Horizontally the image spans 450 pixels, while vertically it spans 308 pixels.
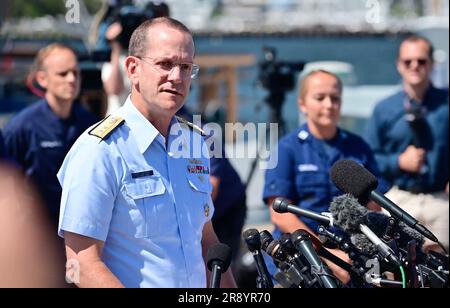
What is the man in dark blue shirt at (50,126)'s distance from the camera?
14.8 feet

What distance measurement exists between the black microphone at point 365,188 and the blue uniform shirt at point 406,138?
7.92ft

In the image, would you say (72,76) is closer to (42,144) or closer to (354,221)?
(42,144)

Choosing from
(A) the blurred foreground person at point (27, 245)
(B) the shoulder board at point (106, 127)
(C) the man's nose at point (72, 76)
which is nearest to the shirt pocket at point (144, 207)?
(B) the shoulder board at point (106, 127)

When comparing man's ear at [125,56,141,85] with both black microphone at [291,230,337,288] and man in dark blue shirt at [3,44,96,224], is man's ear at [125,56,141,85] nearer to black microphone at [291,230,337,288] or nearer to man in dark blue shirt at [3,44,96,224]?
black microphone at [291,230,337,288]

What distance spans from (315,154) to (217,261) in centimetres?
Result: 168

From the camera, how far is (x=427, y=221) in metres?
4.85

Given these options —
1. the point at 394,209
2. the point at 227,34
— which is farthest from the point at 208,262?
the point at 227,34

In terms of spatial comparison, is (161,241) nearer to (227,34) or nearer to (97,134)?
(97,134)

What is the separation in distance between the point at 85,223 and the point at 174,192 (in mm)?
325

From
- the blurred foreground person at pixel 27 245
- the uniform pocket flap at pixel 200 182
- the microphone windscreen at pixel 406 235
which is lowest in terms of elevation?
the blurred foreground person at pixel 27 245

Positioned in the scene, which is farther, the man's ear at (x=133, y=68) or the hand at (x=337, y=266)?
the man's ear at (x=133, y=68)

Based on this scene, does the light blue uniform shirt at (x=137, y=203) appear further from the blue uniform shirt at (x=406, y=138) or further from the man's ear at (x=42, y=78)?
the blue uniform shirt at (x=406, y=138)

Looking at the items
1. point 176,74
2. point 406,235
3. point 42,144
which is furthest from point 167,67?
point 42,144

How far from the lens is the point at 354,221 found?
91.7 inches
